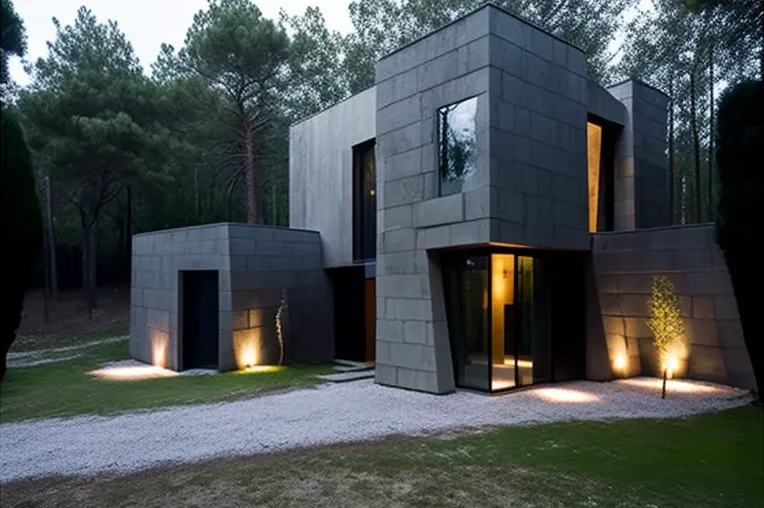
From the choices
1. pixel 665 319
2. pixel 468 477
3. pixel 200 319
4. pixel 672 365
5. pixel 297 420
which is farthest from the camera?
pixel 200 319

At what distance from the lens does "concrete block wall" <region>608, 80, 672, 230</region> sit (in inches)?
439

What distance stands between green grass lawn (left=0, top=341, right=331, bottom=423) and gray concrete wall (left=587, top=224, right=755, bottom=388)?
592cm

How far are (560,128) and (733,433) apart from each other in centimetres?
540

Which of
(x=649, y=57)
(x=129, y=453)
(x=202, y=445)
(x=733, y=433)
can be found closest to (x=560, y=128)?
(x=733, y=433)

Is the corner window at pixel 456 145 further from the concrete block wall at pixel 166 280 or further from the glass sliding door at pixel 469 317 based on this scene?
the concrete block wall at pixel 166 280

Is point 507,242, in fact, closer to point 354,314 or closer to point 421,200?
point 421,200

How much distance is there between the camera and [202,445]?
550cm

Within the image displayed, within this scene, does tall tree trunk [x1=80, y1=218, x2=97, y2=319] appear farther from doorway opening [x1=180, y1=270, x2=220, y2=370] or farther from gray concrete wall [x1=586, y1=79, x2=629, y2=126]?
gray concrete wall [x1=586, y1=79, x2=629, y2=126]

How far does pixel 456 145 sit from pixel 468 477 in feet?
17.6

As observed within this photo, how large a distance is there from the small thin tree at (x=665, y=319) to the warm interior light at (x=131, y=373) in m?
9.67

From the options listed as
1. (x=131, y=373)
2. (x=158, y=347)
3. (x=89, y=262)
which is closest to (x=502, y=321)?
(x=131, y=373)

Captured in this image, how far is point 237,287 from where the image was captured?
11.0 meters

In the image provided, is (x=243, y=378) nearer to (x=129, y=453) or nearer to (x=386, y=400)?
(x=386, y=400)

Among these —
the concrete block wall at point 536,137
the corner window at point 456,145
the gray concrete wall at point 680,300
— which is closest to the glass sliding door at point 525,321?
the concrete block wall at point 536,137
